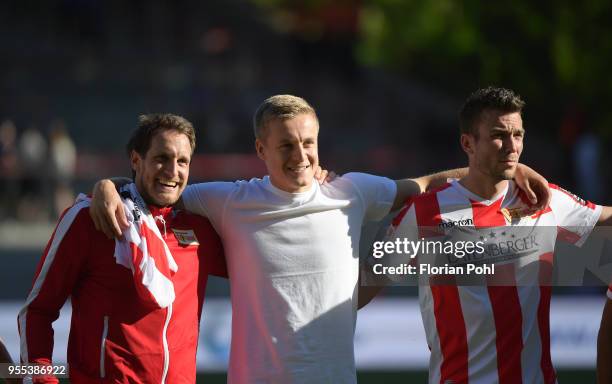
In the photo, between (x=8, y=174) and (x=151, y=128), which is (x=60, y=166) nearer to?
(x=8, y=174)

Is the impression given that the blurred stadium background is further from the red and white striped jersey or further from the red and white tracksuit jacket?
the red and white striped jersey

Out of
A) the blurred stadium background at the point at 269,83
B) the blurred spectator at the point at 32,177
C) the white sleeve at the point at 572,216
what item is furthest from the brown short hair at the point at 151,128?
the blurred spectator at the point at 32,177

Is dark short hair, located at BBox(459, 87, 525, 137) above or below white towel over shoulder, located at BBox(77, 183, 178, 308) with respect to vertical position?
above

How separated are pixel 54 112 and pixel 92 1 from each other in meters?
2.59

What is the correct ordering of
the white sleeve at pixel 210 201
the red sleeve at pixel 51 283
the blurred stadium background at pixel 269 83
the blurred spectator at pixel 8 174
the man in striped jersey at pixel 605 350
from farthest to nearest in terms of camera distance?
the blurred spectator at pixel 8 174 < the blurred stadium background at pixel 269 83 < the white sleeve at pixel 210 201 < the red sleeve at pixel 51 283 < the man in striped jersey at pixel 605 350

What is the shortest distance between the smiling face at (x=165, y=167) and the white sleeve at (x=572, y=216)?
5.59 ft

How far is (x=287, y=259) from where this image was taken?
488cm

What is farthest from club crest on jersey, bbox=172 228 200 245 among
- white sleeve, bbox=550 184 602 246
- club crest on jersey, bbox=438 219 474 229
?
white sleeve, bbox=550 184 602 246

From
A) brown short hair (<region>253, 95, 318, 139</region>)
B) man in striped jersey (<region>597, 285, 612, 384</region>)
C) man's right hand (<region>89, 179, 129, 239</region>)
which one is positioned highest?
brown short hair (<region>253, 95, 318, 139</region>)

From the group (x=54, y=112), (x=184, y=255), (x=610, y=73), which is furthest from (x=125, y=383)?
(x=54, y=112)

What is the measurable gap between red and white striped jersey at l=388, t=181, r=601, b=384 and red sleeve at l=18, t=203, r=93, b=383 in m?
1.47

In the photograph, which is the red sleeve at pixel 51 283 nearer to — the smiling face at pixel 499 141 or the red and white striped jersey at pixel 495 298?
the red and white striped jersey at pixel 495 298

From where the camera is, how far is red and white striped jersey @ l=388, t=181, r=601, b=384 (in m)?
4.90

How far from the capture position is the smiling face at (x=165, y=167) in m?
4.79
